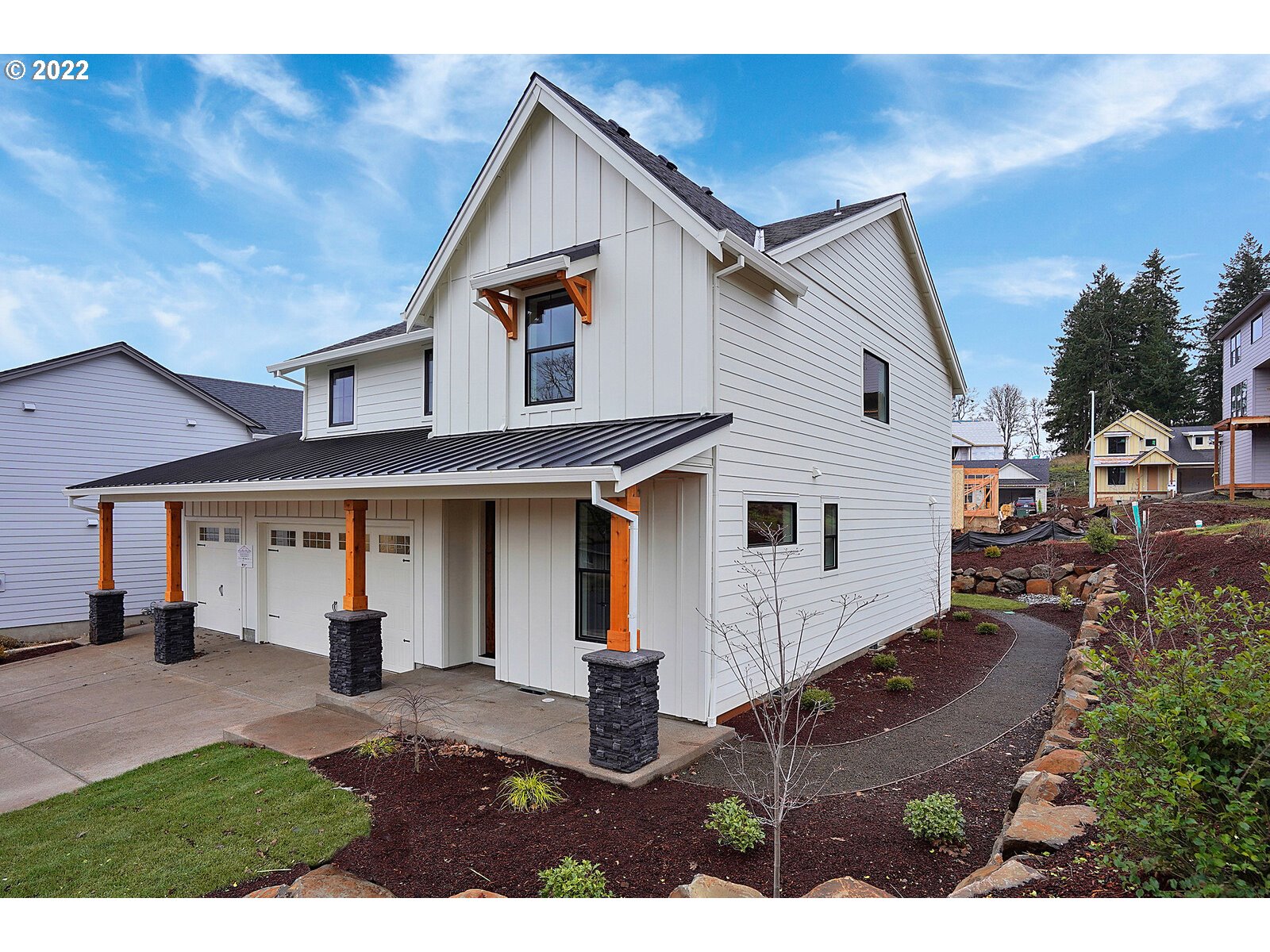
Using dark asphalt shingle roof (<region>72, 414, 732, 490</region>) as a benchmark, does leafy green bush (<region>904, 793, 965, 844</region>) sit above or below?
below

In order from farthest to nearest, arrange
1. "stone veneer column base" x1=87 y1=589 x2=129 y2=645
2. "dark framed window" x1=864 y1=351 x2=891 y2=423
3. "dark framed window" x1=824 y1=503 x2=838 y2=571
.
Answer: "stone veneer column base" x1=87 y1=589 x2=129 y2=645 → "dark framed window" x1=864 y1=351 x2=891 y2=423 → "dark framed window" x1=824 y1=503 x2=838 y2=571

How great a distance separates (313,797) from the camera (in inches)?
213

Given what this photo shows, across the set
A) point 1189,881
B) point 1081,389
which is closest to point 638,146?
point 1189,881

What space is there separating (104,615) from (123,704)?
17.1ft

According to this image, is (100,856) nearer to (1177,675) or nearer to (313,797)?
(313,797)

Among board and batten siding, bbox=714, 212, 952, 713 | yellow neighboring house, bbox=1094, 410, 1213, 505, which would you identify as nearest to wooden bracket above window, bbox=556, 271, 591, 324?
board and batten siding, bbox=714, 212, 952, 713

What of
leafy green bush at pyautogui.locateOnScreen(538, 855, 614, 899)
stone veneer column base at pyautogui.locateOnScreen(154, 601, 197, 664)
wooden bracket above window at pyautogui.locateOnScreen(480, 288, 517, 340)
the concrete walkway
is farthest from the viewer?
stone veneer column base at pyautogui.locateOnScreen(154, 601, 197, 664)

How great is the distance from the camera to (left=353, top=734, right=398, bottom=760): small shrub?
633cm

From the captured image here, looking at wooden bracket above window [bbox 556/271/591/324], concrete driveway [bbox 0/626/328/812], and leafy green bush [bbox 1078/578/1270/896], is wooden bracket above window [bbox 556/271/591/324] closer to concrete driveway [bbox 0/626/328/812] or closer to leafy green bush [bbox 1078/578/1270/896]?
concrete driveway [bbox 0/626/328/812]

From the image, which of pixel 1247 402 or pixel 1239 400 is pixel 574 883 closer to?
pixel 1247 402

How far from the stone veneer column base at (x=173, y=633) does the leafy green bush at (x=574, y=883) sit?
9877 millimetres

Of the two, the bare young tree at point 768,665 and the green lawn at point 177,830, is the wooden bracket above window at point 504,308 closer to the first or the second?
the bare young tree at point 768,665

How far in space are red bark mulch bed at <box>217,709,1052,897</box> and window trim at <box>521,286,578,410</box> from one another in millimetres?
4324

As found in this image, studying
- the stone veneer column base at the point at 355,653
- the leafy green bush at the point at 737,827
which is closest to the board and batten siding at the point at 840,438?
the leafy green bush at the point at 737,827
